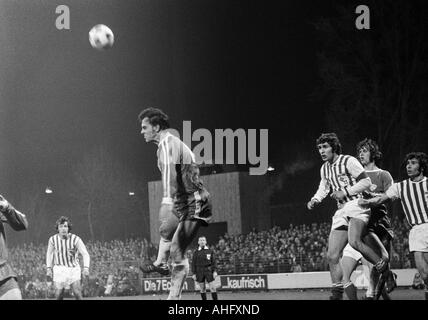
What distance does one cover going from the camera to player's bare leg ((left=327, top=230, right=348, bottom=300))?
285 inches

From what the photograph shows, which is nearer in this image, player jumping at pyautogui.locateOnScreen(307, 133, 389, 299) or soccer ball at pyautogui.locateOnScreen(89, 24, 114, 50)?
player jumping at pyautogui.locateOnScreen(307, 133, 389, 299)

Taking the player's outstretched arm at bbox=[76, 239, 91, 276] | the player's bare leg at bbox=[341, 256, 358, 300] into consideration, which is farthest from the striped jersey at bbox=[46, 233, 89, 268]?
the player's bare leg at bbox=[341, 256, 358, 300]

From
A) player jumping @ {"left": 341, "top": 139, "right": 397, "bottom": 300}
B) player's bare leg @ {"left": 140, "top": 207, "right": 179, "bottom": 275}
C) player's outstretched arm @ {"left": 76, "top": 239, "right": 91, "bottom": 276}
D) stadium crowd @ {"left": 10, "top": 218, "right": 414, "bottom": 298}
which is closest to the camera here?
player's bare leg @ {"left": 140, "top": 207, "right": 179, "bottom": 275}

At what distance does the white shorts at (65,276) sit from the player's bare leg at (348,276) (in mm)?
4416

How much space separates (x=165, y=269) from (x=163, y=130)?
1321 millimetres

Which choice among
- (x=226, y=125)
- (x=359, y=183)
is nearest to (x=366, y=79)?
(x=226, y=125)

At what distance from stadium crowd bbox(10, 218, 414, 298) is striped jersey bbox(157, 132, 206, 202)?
930 cm

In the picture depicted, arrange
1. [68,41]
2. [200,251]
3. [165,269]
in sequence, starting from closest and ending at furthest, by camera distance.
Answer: [165,269], [200,251], [68,41]

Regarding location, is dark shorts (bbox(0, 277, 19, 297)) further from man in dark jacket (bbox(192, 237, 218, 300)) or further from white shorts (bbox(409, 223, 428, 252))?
man in dark jacket (bbox(192, 237, 218, 300))

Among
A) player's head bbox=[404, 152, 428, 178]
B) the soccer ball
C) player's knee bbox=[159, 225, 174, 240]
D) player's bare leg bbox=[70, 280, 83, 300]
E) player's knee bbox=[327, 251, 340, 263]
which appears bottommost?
player's bare leg bbox=[70, 280, 83, 300]

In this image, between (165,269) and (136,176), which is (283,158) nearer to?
(136,176)

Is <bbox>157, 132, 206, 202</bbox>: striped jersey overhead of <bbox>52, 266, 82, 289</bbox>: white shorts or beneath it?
overhead

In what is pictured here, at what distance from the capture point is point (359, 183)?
7203 mm

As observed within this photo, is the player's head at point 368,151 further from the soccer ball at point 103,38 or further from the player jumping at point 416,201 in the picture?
the soccer ball at point 103,38
